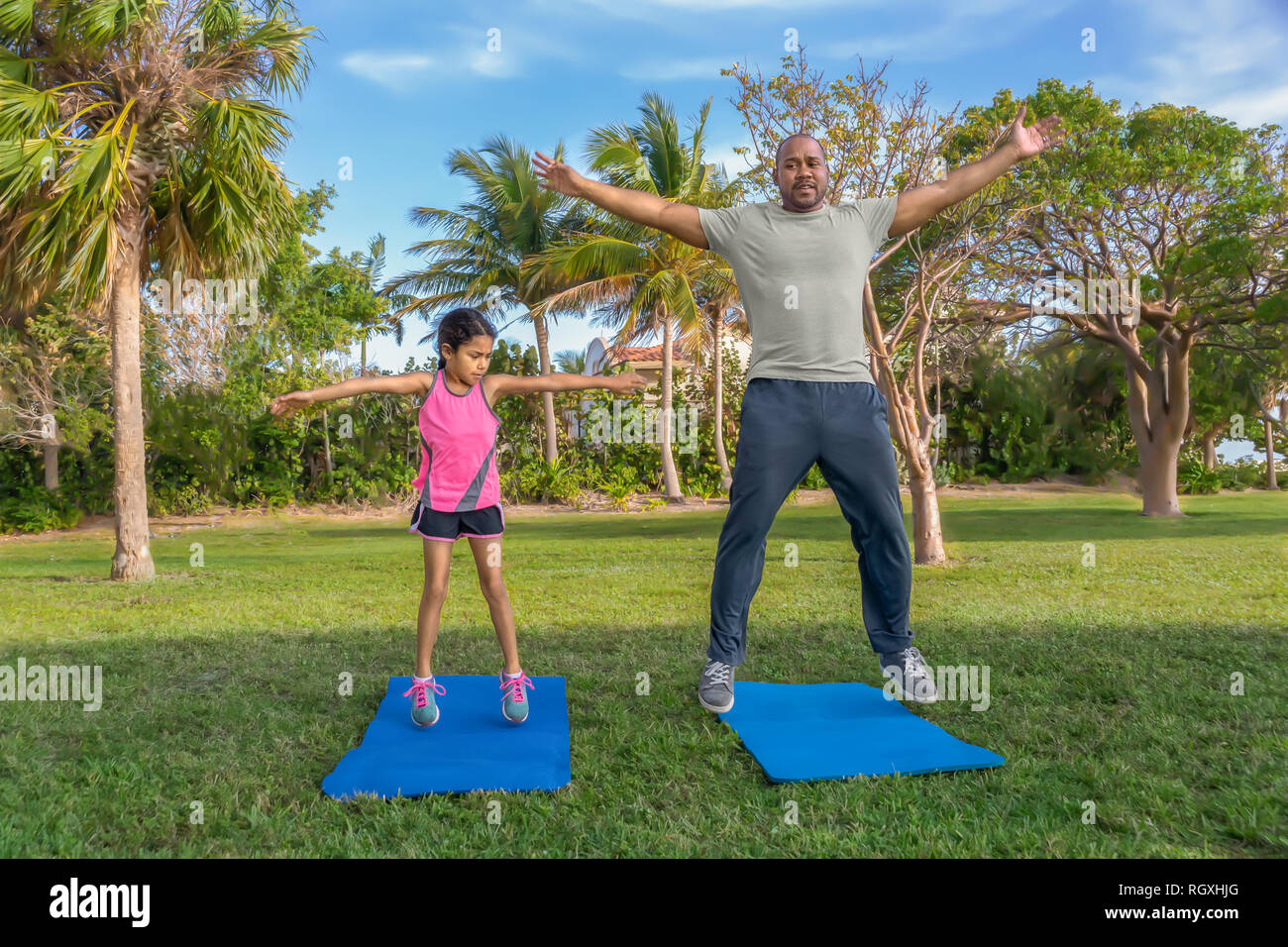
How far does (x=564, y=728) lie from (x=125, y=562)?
7.46 meters

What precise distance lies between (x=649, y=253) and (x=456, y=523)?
15.4 meters

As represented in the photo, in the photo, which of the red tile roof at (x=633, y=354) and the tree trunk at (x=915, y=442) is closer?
the tree trunk at (x=915, y=442)

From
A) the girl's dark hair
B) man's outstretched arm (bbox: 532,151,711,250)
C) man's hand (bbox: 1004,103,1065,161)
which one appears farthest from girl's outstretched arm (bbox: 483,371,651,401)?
man's hand (bbox: 1004,103,1065,161)

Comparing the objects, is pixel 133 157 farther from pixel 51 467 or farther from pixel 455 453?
pixel 51 467

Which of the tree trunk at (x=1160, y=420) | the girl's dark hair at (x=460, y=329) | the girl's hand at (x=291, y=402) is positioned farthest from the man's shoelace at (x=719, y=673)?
the tree trunk at (x=1160, y=420)

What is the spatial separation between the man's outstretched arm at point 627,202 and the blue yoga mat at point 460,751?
7.03ft

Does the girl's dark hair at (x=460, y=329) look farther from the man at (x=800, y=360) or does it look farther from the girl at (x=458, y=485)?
the man at (x=800, y=360)

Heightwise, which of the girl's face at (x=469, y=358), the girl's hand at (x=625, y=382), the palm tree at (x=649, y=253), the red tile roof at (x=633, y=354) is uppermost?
the palm tree at (x=649, y=253)

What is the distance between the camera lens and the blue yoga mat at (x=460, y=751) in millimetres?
3035

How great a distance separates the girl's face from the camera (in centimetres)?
390

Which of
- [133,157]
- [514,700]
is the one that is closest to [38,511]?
[133,157]

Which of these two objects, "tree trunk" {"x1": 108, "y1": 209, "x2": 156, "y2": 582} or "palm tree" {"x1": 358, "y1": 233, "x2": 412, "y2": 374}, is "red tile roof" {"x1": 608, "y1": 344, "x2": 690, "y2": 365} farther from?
Result: "tree trunk" {"x1": 108, "y1": 209, "x2": 156, "y2": 582}

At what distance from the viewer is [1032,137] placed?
399cm
